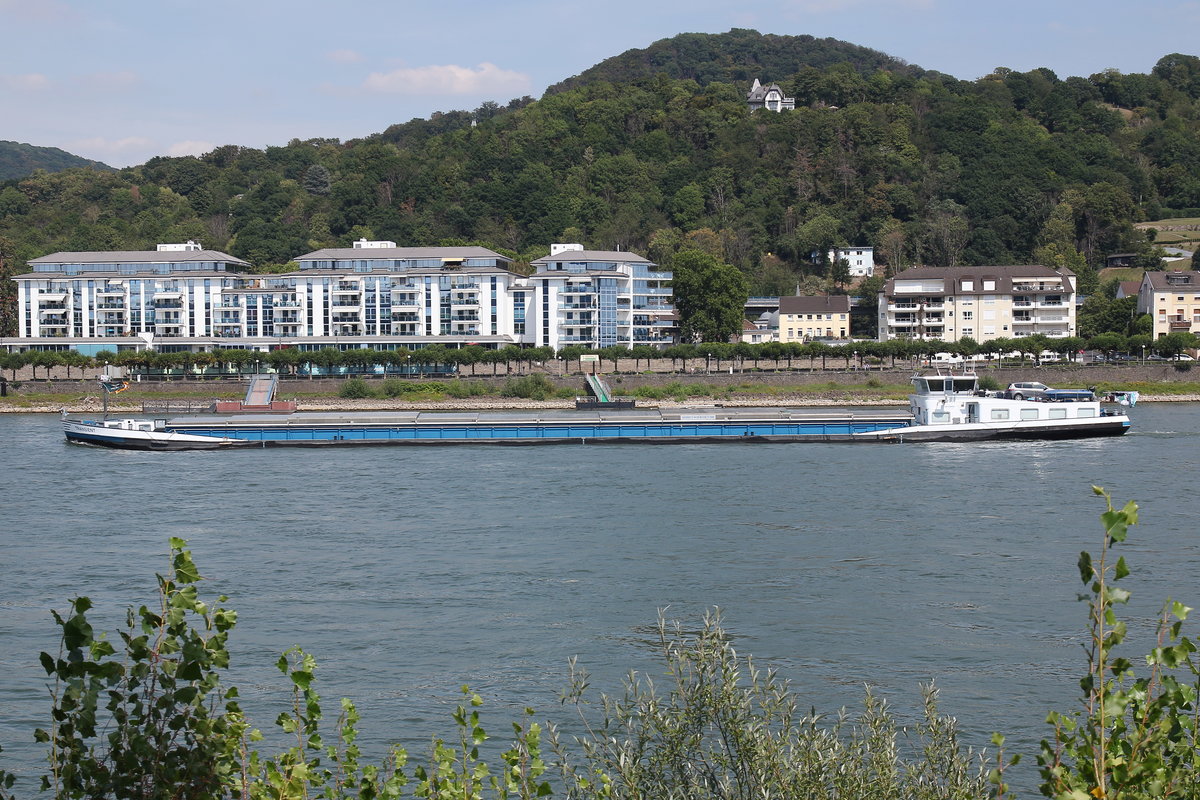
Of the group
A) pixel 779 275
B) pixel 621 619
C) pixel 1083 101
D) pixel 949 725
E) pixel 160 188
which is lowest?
pixel 621 619

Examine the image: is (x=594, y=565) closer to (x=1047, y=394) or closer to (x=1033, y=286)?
(x=1047, y=394)

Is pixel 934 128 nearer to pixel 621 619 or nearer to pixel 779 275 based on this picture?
pixel 779 275

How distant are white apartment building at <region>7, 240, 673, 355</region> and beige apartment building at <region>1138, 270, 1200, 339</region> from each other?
101ft

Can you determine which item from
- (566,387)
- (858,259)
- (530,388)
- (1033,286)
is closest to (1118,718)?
(530,388)

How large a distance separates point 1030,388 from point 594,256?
28931 millimetres

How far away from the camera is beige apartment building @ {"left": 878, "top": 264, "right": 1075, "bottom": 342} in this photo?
8119cm

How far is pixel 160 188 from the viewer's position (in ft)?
440

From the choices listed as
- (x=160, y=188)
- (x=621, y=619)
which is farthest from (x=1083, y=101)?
(x=621, y=619)

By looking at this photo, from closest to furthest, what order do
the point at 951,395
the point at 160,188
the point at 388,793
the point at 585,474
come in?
1. the point at 388,793
2. the point at 585,474
3. the point at 951,395
4. the point at 160,188

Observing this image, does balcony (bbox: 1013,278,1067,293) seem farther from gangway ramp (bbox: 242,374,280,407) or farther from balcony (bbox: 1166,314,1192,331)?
gangway ramp (bbox: 242,374,280,407)

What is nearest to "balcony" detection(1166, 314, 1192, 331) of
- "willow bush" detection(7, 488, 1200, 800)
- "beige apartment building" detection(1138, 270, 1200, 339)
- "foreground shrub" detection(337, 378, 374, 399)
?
"beige apartment building" detection(1138, 270, 1200, 339)

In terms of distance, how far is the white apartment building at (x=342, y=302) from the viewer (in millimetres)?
76125

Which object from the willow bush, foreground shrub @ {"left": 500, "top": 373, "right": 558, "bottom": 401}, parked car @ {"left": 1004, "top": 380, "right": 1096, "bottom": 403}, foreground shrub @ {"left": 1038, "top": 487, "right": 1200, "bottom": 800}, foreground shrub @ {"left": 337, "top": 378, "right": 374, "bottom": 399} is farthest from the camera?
foreground shrub @ {"left": 337, "top": 378, "right": 374, "bottom": 399}

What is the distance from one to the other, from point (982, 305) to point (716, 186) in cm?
3707
